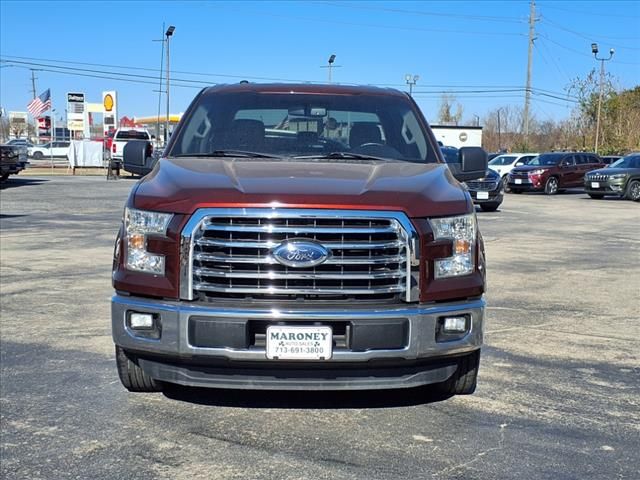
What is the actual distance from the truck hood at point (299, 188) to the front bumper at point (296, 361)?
1.71 feet

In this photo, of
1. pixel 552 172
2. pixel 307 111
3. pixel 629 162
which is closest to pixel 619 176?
pixel 629 162

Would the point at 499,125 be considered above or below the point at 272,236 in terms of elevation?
above

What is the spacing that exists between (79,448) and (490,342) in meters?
3.48

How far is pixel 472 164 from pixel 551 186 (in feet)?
81.6

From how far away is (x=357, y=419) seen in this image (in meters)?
4.23

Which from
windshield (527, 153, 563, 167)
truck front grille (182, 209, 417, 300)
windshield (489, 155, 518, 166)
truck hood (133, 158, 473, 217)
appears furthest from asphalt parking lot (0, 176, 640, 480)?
windshield (489, 155, 518, 166)

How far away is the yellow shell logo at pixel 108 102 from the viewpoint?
47.4 m

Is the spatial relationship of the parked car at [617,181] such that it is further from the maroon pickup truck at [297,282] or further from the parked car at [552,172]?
the maroon pickup truck at [297,282]

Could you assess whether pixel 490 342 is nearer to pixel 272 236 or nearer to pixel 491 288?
pixel 491 288

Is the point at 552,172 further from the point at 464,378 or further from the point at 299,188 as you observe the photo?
the point at 299,188

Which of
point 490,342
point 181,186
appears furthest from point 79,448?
point 490,342

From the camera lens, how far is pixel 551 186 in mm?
28891

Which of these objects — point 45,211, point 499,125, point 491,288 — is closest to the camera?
point 491,288

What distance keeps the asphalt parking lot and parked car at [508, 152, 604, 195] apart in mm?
21838
